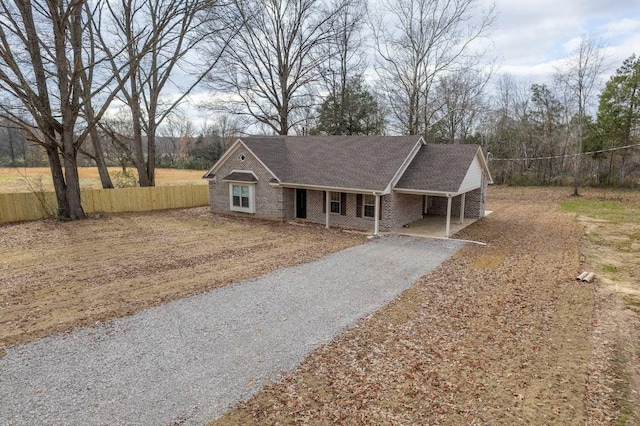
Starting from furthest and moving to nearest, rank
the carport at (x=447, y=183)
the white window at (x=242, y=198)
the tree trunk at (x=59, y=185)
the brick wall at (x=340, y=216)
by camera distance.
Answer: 1. the white window at (x=242, y=198)
2. the tree trunk at (x=59, y=185)
3. the brick wall at (x=340, y=216)
4. the carport at (x=447, y=183)

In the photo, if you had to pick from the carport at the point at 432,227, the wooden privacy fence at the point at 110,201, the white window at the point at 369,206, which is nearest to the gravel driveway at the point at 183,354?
the carport at the point at 432,227

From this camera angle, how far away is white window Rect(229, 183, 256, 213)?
19.7 meters

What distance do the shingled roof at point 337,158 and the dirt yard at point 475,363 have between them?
7283mm

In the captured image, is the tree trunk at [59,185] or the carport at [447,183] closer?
the carport at [447,183]

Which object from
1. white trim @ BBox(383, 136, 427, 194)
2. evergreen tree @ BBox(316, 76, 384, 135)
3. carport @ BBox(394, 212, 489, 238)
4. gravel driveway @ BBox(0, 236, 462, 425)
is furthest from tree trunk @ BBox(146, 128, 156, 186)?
gravel driveway @ BBox(0, 236, 462, 425)

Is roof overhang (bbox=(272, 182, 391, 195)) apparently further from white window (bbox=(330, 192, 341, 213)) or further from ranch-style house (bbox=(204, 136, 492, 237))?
white window (bbox=(330, 192, 341, 213))

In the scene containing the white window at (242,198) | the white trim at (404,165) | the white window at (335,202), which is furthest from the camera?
the white window at (242,198)

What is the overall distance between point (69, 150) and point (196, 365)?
Result: 16.9m

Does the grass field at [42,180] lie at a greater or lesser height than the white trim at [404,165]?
lesser

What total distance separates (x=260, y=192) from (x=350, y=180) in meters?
5.42

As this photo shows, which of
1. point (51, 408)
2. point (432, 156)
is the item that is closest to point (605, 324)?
point (51, 408)

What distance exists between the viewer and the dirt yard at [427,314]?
198 inches

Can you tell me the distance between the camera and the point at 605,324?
294 inches

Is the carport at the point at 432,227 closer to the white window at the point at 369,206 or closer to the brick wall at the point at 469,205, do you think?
the brick wall at the point at 469,205
